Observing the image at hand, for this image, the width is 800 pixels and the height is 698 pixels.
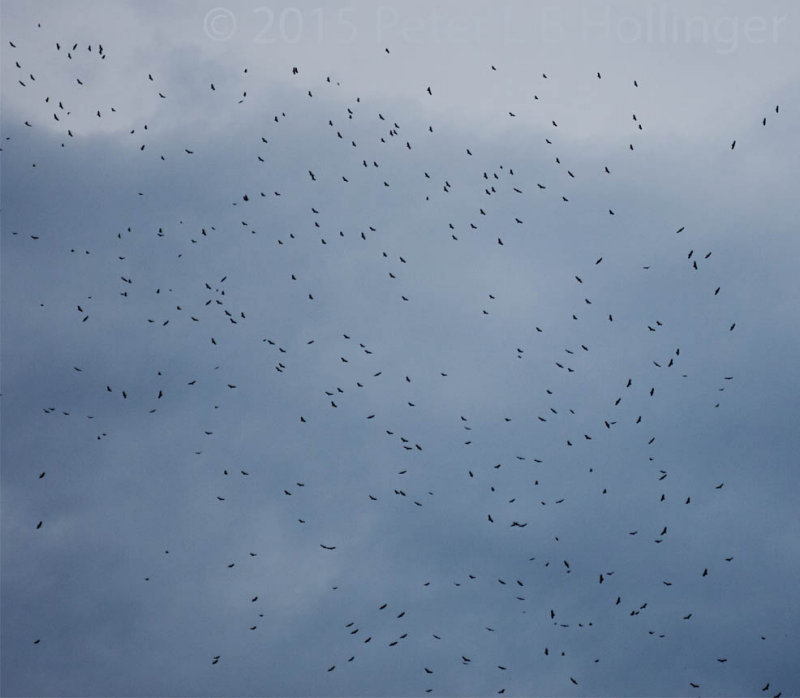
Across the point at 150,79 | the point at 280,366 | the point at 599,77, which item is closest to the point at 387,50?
the point at 599,77

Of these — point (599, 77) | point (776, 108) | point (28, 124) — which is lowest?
point (776, 108)

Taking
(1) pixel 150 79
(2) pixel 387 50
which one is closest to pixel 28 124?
(1) pixel 150 79

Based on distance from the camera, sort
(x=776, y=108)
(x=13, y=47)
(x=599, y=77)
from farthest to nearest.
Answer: (x=13, y=47) → (x=776, y=108) → (x=599, y=77)

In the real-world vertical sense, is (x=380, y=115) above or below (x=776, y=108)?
above

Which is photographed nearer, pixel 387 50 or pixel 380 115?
pixel 387 50

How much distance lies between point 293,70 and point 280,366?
30.0 meters

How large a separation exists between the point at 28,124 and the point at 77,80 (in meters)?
6.16

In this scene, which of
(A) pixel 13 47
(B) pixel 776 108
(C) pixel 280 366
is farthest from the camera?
(C) pixel 280 366

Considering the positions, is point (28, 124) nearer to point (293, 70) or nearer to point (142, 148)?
point (142, 148)

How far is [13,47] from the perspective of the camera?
6688cm

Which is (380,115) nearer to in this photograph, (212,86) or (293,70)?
(293,70)

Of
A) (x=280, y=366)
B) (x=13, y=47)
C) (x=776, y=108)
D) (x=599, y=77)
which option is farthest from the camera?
(x=280, y=366)

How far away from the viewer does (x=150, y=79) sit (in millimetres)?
64438

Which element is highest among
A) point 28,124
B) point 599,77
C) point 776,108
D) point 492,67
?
point 28,124
